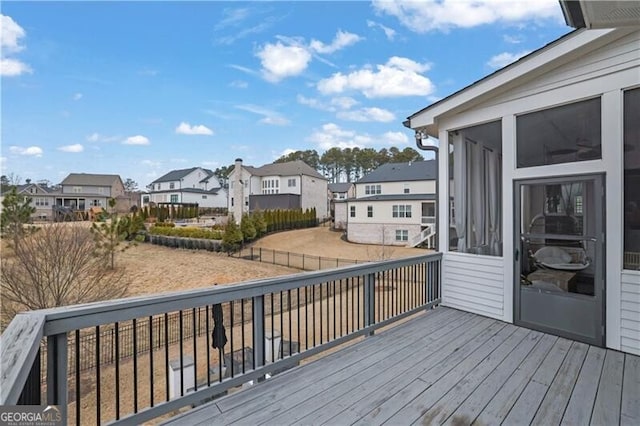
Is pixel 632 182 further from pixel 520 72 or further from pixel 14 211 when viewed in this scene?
pixel 14 211

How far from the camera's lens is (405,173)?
23.8m

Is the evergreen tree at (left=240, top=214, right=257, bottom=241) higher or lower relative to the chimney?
lower

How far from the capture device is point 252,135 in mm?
27750

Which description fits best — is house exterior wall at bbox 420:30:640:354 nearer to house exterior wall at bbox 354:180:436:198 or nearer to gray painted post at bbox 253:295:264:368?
gray painted post at bbox 253:295:264:368

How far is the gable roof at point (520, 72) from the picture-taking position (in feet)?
10.3

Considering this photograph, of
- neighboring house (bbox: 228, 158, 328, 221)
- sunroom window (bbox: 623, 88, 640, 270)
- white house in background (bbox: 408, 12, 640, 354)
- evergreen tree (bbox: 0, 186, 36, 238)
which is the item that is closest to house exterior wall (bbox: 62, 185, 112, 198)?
neighboring house (bbox: 228, 158, 328, 221)

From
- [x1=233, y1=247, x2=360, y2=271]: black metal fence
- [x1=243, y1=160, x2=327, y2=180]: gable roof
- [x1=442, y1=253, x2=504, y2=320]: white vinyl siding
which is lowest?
[x1=233, y1=247, x2=360, y2=271]: black metal fence

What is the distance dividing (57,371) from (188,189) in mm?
39857

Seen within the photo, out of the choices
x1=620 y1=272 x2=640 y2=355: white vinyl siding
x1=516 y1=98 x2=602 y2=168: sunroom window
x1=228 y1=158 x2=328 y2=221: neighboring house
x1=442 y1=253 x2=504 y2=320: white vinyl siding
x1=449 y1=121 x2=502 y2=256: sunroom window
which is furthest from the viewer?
x1=228 y1=158 x2=328 y2=221: neighboring house

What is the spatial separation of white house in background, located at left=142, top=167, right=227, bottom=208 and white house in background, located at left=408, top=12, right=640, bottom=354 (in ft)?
125

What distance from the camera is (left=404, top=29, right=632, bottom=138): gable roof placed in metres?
3.14

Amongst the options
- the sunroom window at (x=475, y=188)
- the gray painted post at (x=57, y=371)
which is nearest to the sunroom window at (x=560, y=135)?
the sunroom window at (x=475, y=188)

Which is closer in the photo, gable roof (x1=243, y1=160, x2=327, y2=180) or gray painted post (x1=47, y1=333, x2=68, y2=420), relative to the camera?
gray painted post (x1=47, y1=333, x2=68, y2=420)

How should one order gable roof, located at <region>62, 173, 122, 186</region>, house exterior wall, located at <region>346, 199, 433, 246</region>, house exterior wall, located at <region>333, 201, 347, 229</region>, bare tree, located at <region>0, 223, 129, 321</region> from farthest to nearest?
gable roof, located at <region>62, 173, 122, 186</region>
house exterior wall, located at <region>333, 201, 347, 229</region>
house exterior wall, located at <region>346, 199, 433, 246</region>
bare tree, located at <region>0, 223, 129, 321</region>
